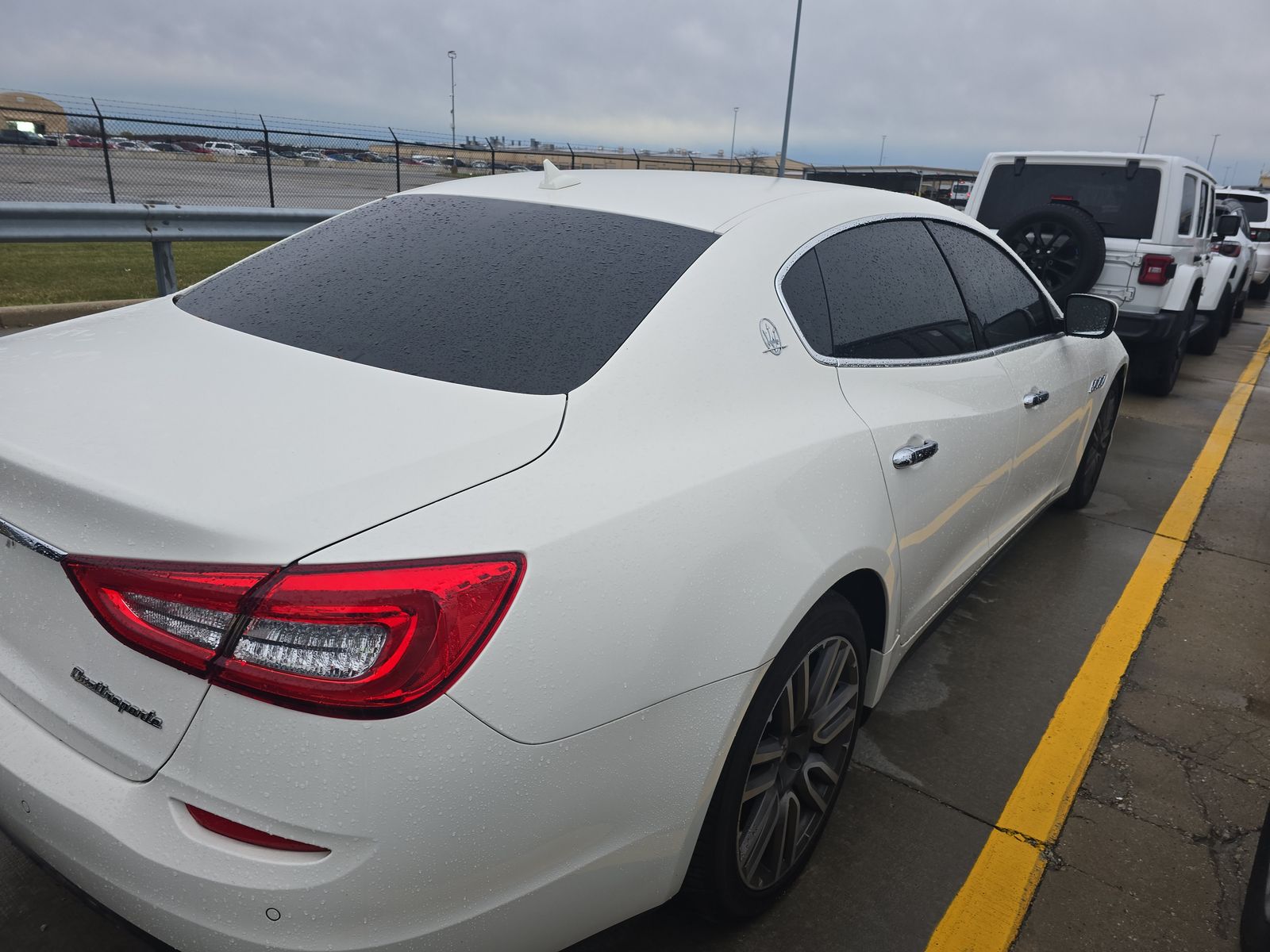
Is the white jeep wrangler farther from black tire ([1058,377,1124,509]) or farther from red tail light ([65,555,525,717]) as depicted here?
red tail light ([65,555,525,717])

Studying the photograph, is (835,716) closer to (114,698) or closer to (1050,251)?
(114,698)

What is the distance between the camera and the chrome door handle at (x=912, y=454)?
2.30 m

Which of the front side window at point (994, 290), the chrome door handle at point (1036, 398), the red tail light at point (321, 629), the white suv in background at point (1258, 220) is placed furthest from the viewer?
the white suv in background at point (1258, 220)

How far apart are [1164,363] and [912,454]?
22.6 feet

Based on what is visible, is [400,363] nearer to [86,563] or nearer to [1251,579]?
[86,563]

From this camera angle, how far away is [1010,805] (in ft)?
8.73

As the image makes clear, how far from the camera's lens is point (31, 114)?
65.1 ft

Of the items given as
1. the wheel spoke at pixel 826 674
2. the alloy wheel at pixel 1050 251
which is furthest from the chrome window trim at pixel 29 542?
the alloy wheel at pixel 1050 251

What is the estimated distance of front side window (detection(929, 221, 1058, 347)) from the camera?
3104 mm

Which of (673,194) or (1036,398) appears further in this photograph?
(1036,398)

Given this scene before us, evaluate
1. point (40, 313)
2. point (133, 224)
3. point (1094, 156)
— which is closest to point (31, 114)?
point (40, 313)

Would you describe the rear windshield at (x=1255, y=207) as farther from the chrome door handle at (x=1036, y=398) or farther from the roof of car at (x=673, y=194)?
the roof of car at (x=673, y=194)

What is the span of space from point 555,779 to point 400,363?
888 millimetres

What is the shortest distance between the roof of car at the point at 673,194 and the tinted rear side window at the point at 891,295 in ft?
0.33
